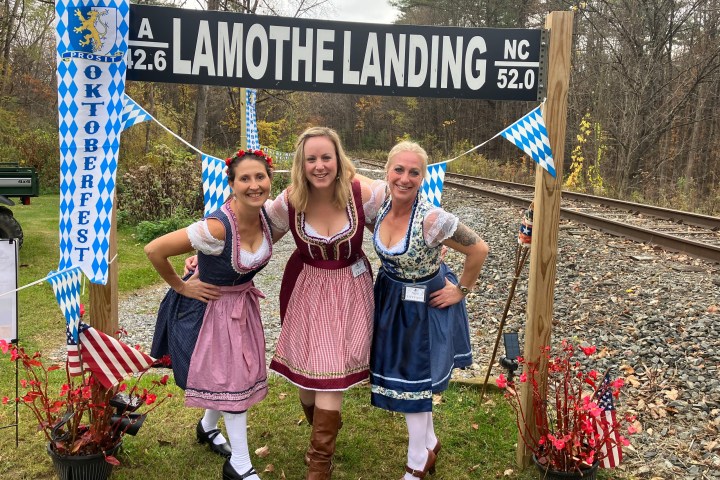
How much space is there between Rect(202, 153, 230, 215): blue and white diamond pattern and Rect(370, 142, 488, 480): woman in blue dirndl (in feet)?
4.66

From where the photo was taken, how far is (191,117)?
24344 millimetres

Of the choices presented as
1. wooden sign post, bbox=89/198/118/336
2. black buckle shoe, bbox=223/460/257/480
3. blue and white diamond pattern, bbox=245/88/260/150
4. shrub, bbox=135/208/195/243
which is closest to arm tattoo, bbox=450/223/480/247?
black buckle shoe, bbox=223/460/257/480

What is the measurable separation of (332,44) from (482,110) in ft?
98.6

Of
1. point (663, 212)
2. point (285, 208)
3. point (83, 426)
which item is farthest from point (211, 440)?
point (663, 212)

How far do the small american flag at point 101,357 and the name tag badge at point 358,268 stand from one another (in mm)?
1218

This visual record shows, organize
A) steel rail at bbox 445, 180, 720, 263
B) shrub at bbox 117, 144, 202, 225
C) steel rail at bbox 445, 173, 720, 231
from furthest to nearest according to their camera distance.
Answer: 1. shrub at bbox 117, 144, 202, 225
2. steel rail at bbox 445, 173, 720, 231
3. steel rail at bbox 445, 180, 720, 263

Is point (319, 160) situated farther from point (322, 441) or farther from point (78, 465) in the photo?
point (78, 465)

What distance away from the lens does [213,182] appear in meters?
4.05

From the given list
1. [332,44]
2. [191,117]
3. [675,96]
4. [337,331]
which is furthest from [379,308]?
[191,117]

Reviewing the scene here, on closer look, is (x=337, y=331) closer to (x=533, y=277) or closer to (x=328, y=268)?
(x=328, y=268)

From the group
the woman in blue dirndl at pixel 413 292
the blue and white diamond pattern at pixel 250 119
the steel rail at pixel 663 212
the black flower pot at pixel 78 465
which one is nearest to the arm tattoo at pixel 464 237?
the woman in blue dirndl at pixel 413 292

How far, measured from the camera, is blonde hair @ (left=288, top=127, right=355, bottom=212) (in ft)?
10.2

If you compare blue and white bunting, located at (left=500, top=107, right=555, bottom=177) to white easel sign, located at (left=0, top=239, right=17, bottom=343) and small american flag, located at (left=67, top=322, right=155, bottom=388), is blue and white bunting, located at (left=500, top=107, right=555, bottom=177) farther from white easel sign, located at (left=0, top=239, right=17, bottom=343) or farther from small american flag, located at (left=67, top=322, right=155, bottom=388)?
white easel sign, located at (left=0, top=239, right=17, bottom=343)

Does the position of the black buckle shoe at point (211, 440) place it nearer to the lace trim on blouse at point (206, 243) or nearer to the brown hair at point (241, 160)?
the lace trim on blouse at point (206, 243)
